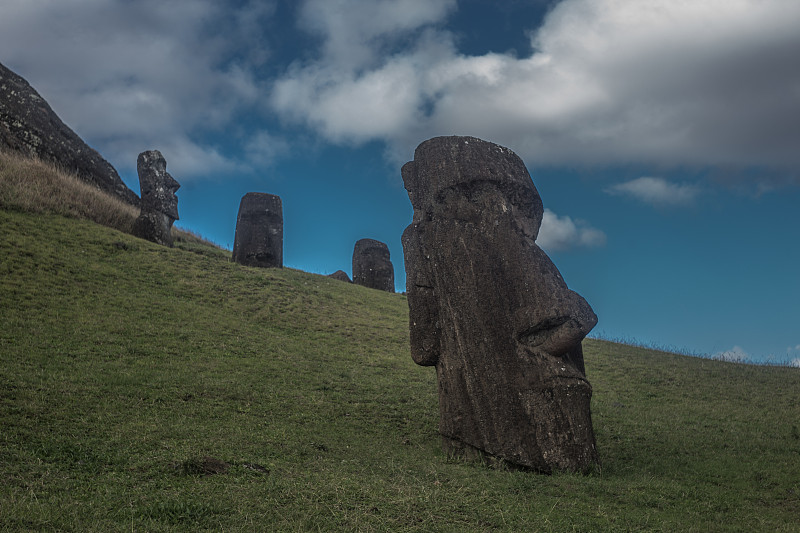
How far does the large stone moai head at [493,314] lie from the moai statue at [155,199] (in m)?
20.4

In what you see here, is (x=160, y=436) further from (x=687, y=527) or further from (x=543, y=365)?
(x=687, y=527)

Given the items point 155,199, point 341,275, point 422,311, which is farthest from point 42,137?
point 422,311

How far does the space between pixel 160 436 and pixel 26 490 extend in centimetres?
261

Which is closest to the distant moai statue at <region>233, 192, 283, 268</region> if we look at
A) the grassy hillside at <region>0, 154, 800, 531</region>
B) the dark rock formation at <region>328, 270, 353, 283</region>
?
the grassy hillside at <region>0, 154, 800, 531</region>

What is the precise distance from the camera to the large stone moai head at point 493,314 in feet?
32.9

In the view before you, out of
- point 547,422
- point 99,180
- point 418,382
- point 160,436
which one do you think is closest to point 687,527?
point 547,422

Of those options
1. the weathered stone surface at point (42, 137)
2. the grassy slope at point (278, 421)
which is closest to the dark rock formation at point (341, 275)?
the weathered stone surface at point (42, 137)

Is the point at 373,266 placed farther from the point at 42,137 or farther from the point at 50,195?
the point at 42,137

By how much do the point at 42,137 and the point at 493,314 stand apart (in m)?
30.7

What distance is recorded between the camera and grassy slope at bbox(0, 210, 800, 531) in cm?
755

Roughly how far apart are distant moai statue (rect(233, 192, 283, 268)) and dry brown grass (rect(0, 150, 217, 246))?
198 inches

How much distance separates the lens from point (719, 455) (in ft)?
39.0

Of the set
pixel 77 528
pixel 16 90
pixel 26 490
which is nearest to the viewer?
pixel 77 528

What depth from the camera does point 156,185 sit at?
29.9m
